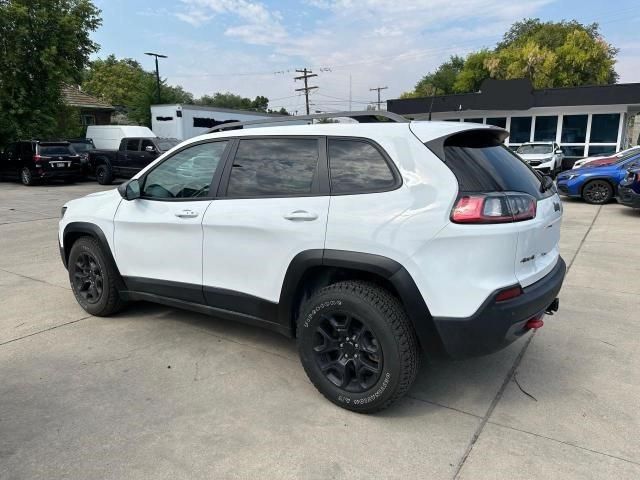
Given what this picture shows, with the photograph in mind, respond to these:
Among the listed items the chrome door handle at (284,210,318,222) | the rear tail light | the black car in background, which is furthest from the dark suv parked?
the rear tail light

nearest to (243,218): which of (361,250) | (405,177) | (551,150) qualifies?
(361,250)

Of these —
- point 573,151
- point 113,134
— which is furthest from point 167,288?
point 573,151

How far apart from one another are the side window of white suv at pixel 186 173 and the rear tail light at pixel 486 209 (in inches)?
73.4

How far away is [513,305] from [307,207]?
1.33 metres

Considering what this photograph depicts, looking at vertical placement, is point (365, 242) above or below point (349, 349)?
above

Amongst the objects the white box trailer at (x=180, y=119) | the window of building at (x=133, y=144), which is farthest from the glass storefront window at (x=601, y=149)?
the window of building at (x=133, y=144)

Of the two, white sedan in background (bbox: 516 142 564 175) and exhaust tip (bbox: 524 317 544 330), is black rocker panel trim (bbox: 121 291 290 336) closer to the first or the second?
exhaust tip (bbox: 524 317 544 330)

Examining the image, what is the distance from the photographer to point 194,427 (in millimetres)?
2904

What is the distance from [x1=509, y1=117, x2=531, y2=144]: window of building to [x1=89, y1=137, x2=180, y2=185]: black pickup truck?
15955mm

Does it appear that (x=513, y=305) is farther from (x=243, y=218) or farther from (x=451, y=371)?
(x=243, y=218)

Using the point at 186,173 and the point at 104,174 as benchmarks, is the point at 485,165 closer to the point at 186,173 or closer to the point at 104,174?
the point at 186,173

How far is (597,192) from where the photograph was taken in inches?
492

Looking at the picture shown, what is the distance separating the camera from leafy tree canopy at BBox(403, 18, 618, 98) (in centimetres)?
4200

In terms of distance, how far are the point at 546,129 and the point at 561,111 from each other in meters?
1.02
